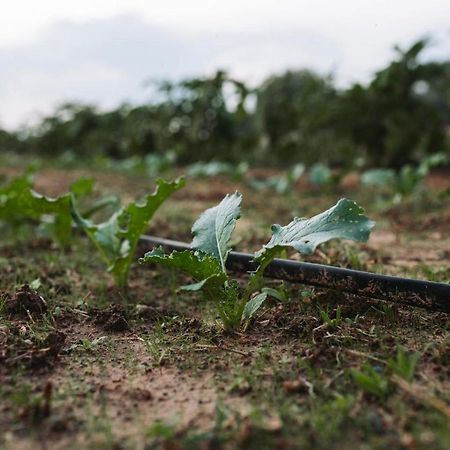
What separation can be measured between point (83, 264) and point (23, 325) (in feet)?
3.33

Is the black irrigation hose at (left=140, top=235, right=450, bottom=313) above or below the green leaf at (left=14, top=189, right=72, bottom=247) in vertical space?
below

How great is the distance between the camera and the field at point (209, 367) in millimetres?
1241

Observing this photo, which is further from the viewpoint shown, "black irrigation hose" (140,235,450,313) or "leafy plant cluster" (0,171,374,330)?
"black irrigation hose" (140,235,450,313)

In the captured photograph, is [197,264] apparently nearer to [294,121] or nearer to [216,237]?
[216,237]

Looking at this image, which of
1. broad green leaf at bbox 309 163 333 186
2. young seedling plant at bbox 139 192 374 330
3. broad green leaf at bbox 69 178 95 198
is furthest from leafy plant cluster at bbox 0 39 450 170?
→ young seedling plant at bbox 139 192 374 330

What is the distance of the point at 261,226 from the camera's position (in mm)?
3680

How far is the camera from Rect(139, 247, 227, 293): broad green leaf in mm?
1762

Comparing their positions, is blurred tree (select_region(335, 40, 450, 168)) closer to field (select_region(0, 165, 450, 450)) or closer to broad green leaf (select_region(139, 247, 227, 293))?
field (select_region(0, 165, 450, 450))

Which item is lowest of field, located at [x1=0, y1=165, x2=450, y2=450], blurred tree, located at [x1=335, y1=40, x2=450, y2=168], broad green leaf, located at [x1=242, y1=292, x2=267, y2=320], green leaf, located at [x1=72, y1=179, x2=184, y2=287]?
field, located at [x1=0, y1=165, x2=450, y2=450]

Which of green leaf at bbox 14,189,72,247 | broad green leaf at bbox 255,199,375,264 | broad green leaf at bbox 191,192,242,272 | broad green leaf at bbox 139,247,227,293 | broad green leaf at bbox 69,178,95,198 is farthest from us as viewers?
broad green leaf at bbox 69,178,95,198

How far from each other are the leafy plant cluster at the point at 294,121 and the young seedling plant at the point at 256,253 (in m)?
5.08

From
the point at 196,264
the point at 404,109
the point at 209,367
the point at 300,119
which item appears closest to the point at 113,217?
the point at 196,264

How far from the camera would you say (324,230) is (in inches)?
67.0

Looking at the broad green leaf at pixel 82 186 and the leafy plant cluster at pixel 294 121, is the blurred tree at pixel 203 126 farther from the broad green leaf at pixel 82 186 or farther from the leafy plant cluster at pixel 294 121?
Answer: the broad green leaf at pixel 82 186
